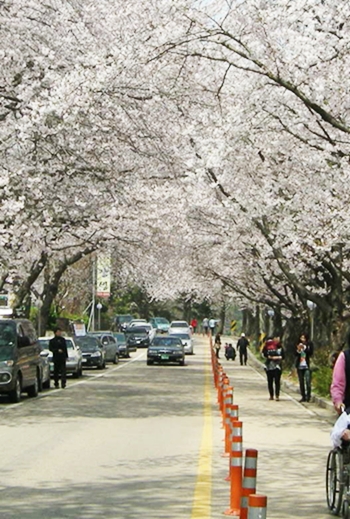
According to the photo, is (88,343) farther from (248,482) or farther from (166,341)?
(248,482)

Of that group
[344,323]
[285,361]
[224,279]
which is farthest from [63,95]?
[224,279]

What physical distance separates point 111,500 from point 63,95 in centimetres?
1011

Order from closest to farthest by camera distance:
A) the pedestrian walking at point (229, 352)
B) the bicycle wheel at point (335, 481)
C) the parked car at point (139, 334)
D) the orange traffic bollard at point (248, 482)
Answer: the orange traffic bollard at point (248, 482), the bicycle wheel at point (335, 481), the pedestrian walking at point (229, 352), the parked car at point (139, 334)

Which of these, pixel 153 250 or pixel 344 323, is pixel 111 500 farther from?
pixel 153 250

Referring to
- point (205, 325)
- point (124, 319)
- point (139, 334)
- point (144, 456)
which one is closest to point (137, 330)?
point (139, 334)

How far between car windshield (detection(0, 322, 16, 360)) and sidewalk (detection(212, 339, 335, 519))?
18.1 ft

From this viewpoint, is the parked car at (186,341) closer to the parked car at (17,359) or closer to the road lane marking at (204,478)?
the parked car at (17,359)

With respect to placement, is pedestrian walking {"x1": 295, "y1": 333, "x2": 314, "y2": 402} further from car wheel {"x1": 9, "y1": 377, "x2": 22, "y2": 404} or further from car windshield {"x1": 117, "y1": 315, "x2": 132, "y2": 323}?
car windshield {"x1": 117, "y1": 315, "x2": 132, "y2": 323}

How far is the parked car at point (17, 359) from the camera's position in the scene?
25031 mm

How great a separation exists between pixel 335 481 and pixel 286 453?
6003 millimetres

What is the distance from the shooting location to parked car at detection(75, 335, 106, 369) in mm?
46450

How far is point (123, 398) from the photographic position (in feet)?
92.9

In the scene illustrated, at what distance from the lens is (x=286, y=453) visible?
16844 millimetres

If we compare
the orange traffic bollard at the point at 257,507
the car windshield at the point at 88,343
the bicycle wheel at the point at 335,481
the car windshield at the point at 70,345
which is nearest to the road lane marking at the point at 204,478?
the bicycle wheel at the point at 335,481
